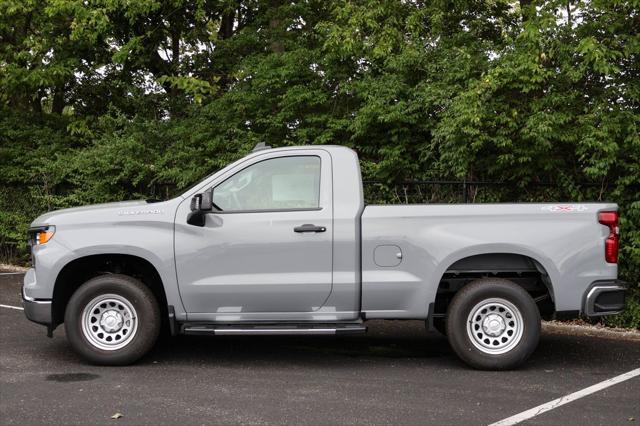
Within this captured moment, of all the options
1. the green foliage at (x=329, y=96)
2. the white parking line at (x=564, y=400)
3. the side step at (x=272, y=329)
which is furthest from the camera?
the green foliage at (x=329, y=96)

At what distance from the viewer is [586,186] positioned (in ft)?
32.4

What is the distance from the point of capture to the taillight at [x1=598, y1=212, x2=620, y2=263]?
6.72m

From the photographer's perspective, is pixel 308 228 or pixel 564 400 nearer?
pixel 564 400

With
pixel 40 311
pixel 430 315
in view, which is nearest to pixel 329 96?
pixel 430 315

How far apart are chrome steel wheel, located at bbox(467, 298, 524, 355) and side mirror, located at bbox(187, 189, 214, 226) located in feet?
8.31

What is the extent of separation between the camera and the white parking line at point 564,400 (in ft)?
17.3

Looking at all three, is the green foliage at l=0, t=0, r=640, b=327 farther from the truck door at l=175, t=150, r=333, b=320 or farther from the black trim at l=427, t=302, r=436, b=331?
the truck door at l=175, t=150, r=333, b=320

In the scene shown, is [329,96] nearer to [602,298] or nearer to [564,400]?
[602,298]

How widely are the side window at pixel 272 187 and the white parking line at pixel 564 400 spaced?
2.60m

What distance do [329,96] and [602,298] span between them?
6.93m

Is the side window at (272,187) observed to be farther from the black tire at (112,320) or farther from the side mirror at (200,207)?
the black tire at (112,320)

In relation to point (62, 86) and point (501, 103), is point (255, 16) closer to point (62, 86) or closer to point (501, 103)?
point (62, 86)

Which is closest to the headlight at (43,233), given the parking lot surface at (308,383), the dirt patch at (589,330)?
the parking lot surface at (308,383)

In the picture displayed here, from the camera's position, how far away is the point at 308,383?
20.7ft
